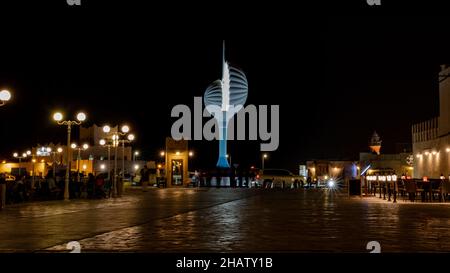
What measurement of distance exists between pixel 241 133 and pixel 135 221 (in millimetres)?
90517

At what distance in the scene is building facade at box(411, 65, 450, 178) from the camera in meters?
36.7

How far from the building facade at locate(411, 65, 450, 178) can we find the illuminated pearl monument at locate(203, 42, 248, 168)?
130ft

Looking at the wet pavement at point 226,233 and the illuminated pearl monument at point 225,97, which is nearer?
the wet pavement at point 226,233

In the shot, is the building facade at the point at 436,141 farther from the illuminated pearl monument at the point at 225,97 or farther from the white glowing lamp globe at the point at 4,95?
the illuminated pearl monument at the point at 225,97

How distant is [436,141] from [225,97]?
159ft

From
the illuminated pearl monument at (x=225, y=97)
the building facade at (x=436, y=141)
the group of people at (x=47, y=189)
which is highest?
the illuminated pearl monument at (x=225, y=97)

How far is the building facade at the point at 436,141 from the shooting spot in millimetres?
36688

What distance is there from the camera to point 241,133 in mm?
104750

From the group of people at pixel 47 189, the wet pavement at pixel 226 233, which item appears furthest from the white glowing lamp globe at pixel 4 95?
the group of people at pixel 47 189

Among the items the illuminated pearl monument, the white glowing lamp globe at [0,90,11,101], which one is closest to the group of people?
the white glowing lamp globe at [0,90,11,101]

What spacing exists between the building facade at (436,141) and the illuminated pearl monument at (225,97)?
39.6m

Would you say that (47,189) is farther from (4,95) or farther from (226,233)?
(226,233)
